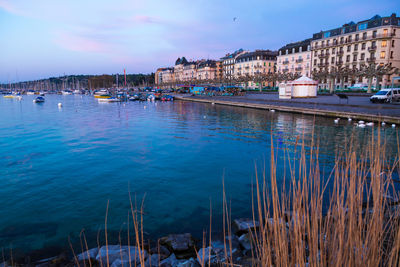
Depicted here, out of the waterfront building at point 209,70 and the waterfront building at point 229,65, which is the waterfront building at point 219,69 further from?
the waterfront building at point 229,65

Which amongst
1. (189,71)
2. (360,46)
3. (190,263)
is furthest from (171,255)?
(189,71)

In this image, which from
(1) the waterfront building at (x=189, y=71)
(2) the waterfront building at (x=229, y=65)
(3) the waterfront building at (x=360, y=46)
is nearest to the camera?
(3) the waterfront building at (x=360, y=46)

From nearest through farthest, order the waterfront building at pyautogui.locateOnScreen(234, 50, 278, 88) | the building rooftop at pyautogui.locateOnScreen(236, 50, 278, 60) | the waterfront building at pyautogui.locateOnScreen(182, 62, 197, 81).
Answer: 1. the waterfront building at pyautogui.locateOnScreen(234, 50, 278, 88)
2. the building rooftop at pyautogui.locateOnScreen(236, 50, 278, 60)
3. the waterfront building at pyautogui.locateOnScreen(182, 62, 197, 81)

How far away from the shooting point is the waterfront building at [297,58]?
6775 cm

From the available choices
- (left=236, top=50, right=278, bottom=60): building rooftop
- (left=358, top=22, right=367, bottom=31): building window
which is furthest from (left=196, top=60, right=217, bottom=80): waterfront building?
(left=358, top=22, right=367, bottom=31): building window

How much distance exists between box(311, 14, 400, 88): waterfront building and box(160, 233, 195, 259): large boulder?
47302 millimetres

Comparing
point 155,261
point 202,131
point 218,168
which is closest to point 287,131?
point 202,131

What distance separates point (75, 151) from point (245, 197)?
376 inches

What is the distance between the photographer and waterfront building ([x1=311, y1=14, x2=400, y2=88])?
4991 cm

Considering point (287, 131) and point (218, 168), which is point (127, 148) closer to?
point (218, 168)

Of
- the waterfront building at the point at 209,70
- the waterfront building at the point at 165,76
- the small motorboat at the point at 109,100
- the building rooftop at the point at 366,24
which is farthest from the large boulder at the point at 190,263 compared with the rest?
the waterfront building at the point at 165,76

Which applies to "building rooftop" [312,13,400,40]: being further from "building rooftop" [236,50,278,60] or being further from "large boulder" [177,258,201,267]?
"large boulder" [177,258,201,267]

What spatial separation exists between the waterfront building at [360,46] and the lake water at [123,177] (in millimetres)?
39049

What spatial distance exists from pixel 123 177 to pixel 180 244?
5.20m
